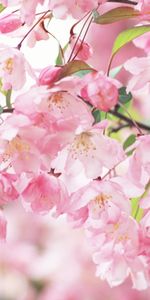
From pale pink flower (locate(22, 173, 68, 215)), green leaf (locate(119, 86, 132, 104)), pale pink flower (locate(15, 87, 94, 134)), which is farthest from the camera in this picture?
green leaf (locate(119, 86, 132, 104))

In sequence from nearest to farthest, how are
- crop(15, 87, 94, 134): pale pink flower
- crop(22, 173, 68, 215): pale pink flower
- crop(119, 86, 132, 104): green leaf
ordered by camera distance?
crop(15, 87, 94, 134): pale pink flower → crop(22, 173, 68, 215): pale pink flower → crop(119, 86, 132, 104): green leaf

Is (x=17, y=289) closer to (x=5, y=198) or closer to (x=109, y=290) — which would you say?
(x=109, y=290)

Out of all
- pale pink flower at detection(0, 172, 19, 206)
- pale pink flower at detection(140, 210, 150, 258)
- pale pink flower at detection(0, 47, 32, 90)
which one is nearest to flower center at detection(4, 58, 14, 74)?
pale pink flower at detection(0, 47, 32, 90)

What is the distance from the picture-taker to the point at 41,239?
1.54 metres

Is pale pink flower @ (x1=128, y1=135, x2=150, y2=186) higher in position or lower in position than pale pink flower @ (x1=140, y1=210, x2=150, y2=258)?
higher

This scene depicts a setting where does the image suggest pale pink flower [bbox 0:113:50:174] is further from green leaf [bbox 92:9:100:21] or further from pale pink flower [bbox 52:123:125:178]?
green leaf [bbox 92:9:100:21]

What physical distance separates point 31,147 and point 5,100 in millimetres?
179

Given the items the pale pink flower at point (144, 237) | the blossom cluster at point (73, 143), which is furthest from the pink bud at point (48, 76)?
the pale pink flower at point (144, 237)

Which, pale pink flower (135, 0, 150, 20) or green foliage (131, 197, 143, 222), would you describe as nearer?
pale pink flower (135, 0, 150, 20)

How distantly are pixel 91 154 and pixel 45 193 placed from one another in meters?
0.06

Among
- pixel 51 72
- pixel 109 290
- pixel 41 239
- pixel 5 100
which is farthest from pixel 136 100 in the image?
pixel 51 72

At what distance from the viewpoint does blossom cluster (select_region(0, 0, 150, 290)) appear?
2.63 ft

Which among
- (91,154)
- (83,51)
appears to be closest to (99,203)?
(91,154)

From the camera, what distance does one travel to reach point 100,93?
81 centimetres
